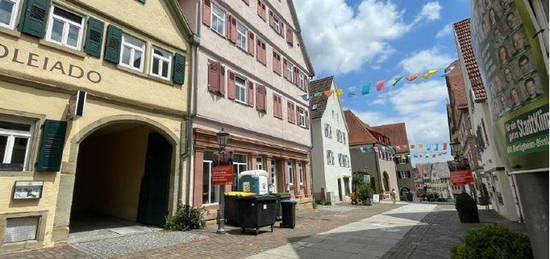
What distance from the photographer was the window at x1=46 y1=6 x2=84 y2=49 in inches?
345

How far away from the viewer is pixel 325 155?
28469mm

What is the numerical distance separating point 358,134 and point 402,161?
17.0 meters

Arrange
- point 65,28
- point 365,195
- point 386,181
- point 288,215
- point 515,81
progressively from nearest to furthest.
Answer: point 515,81
point 65,28
point 288,215
point 365,195
point 386,181

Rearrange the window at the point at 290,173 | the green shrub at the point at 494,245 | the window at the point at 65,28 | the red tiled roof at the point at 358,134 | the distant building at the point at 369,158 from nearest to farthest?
the green shrub at the point at 494,245
the window at the point at 65,28
the window at the point at 290,173
the distant building at the point at 369,158
the red tiled roof at the point at 358,134

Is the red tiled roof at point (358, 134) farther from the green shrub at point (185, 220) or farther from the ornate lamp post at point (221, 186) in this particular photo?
the green shrub at point (185, 220)

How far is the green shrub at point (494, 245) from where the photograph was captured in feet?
13.8

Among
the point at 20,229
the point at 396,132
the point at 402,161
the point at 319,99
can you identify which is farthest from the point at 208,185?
the point at 396,132

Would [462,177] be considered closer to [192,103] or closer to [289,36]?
[192,103]

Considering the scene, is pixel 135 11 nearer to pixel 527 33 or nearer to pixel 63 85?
pixel 63 85

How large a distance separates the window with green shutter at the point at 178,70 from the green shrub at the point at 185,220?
481 cm

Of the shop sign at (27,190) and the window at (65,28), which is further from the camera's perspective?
the window at (65,28)

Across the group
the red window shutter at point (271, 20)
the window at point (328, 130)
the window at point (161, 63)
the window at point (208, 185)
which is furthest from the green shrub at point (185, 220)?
the window at point (328, 130)

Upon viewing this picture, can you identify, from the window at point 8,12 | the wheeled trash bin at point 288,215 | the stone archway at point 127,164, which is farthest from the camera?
the wheeled trash bin at point 288,215

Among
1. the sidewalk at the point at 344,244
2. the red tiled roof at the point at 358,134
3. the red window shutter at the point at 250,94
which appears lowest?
the sidewalk at the point at 344,244
